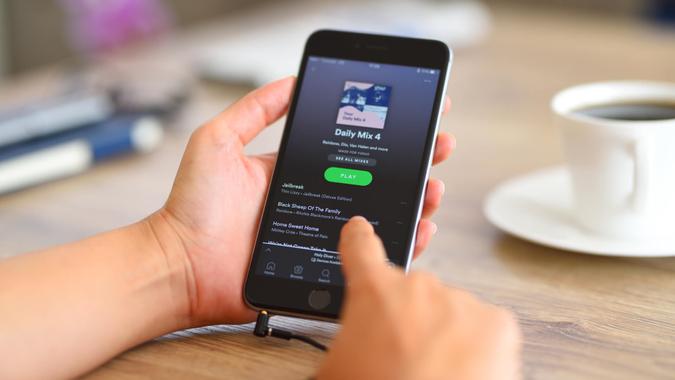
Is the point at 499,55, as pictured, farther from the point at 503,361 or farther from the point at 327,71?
the point at 503,361

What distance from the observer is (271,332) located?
67 cm

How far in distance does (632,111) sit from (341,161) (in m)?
0.32

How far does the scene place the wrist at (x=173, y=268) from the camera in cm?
68

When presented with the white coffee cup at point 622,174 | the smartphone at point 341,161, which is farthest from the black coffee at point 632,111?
the smartphone at point 341,161

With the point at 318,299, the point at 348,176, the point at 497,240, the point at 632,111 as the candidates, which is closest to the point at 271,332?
the point at 318,299

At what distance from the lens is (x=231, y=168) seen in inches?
28.2

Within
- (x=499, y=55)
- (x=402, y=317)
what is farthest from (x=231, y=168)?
(x=499, y=55)

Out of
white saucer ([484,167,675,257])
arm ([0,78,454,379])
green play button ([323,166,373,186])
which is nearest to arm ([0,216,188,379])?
arm ([0,78,454,379])

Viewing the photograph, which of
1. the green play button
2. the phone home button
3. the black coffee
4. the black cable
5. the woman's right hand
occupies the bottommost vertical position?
the black cable

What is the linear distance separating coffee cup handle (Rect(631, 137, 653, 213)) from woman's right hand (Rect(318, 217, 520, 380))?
0.99 ft

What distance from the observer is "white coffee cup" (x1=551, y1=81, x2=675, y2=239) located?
2.47 ft

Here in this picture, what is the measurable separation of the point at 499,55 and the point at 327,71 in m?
0.84

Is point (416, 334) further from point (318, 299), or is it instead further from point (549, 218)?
point (549, 218)

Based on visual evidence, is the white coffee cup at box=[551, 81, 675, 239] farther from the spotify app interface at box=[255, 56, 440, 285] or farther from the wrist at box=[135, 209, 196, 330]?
the wrist at box=[135, 209, 196, 330]
